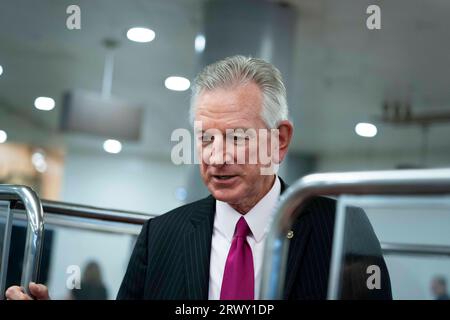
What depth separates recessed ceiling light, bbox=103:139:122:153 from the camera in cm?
1410

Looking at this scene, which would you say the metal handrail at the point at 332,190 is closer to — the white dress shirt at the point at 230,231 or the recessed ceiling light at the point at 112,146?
the white dress shirt at the point at 230,231

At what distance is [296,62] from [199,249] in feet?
22.6

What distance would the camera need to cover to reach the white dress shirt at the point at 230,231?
6.03 ft

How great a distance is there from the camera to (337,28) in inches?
284

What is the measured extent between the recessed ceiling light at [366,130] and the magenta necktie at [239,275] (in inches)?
371

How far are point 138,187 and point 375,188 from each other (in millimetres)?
14612

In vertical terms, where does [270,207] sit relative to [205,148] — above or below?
below

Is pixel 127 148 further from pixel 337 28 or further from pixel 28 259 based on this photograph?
pixel 28 259

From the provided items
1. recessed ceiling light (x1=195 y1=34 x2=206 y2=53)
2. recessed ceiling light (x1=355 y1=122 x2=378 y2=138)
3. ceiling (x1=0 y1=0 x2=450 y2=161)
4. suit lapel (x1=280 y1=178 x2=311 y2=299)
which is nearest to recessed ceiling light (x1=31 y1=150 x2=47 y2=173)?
ceiling (x1=0 y1=0 x2=450 y2=161)

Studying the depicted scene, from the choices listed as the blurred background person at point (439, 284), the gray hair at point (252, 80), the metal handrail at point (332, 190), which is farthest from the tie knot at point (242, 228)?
the blurred background person at point (439, 284)

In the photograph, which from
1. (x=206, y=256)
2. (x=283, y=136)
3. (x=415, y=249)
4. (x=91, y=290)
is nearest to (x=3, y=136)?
(x=91, y=290)

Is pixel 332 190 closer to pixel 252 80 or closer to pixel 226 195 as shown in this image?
pixel 226 195

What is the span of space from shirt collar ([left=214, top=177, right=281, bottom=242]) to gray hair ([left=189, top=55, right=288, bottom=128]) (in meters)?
0.18
